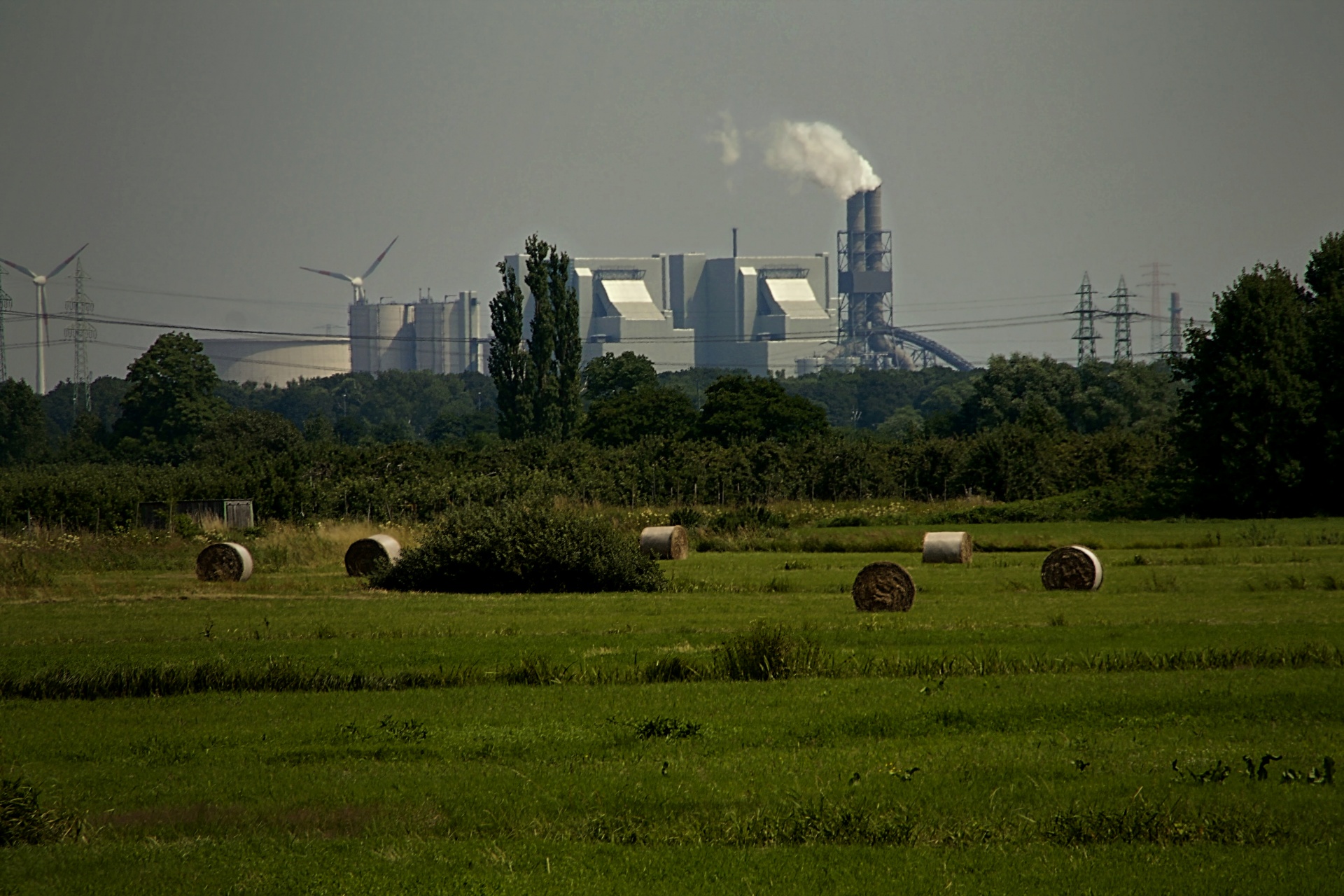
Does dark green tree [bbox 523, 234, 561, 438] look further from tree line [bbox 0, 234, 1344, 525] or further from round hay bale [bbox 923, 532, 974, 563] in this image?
round hay bale [bbox 923, 532, 974, 563]

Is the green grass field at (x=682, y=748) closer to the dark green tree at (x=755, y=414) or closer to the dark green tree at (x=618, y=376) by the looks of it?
Answer: the dark green tree at (x=755, y=414)

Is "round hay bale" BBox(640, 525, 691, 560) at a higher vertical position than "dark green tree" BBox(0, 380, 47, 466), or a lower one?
lower

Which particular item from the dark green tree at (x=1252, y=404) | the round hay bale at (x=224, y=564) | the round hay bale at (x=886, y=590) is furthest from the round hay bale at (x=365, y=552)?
the dark green tree at (x=1252, y=404)

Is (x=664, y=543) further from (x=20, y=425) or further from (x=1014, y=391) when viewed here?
(x=20, y=425)

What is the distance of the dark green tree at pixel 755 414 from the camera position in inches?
3863

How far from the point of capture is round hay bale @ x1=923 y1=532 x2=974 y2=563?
41531mm

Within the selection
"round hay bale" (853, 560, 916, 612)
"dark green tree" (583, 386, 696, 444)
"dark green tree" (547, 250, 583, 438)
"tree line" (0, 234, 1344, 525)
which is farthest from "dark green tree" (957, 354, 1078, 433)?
"round hay bale" (853, 560, 916, 612)

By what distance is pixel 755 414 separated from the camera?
323ft

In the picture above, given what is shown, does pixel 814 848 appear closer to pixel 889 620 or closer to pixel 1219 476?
pixel 889 620

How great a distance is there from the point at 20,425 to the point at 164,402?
55.4 feet

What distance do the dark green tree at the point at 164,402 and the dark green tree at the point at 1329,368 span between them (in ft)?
288

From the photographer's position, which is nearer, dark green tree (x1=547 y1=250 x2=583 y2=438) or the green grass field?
the green grass field

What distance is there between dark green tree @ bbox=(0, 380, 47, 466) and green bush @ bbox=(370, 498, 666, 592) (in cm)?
9829

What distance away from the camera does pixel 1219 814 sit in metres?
12.4
